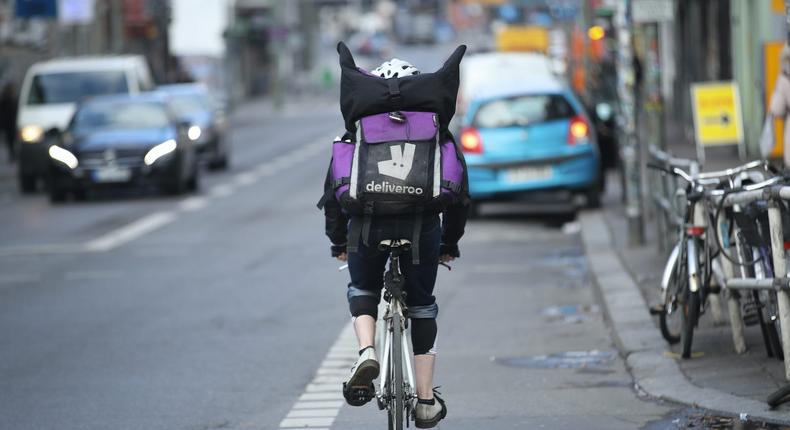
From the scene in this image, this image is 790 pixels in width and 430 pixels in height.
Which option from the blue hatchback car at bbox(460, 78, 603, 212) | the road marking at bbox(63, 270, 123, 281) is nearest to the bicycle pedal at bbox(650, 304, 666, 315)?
the road marking at bbox(63, 270, 123, 281)

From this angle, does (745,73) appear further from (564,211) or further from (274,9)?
(274,9)

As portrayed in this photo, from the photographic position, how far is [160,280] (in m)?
15.5

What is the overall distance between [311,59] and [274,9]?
42.8ft

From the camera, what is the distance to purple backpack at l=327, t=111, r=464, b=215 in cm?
702

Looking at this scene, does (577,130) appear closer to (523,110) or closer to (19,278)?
(523,110)

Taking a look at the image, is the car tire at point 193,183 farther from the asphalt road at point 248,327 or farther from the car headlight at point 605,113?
the car headlight at point 605,113

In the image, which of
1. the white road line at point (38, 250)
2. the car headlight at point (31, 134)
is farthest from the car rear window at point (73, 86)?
the white road line at point (38, 250)

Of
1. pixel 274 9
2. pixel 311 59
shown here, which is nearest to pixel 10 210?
pixel 274 9

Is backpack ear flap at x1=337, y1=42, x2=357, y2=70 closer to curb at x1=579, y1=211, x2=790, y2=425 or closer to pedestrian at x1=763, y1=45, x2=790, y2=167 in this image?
curb at x1=579, y1=211, x2=790, y2=425

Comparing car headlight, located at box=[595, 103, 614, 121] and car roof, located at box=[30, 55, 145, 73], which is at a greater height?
car roof, located at box=[30, 55, 145, 73]

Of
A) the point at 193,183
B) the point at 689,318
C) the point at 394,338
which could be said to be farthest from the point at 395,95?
the point at 193,183

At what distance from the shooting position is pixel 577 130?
2008 centimetres

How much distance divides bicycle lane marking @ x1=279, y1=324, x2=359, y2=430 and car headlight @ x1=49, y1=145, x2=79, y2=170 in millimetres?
14338

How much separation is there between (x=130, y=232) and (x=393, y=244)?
13635mm
